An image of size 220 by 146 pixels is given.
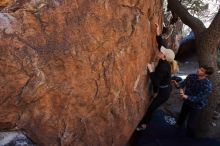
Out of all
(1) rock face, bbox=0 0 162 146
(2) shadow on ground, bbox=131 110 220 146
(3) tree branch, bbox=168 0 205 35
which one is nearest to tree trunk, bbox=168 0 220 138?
(3) tree branch, bbox=168 0 205 35

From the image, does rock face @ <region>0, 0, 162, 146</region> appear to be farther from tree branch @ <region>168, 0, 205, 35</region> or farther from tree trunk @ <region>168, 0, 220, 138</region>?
tree branch @ <region>168, 0, 205, 35</region>

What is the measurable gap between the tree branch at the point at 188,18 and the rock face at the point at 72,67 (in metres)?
1.91

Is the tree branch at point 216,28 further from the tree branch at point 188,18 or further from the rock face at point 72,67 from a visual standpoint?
the rock face at point 72,67

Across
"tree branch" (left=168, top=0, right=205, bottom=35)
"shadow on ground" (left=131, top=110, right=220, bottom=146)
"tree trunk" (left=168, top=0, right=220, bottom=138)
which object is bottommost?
"shadow on ground" (left=131, top=110, right=220, bottom=146)

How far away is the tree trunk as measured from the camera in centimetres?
740

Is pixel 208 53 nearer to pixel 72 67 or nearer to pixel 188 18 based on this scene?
pixel 188 18

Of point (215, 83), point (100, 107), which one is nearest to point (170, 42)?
point (215, 83)

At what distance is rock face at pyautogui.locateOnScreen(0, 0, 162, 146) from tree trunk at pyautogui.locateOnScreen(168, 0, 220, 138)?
1.80m

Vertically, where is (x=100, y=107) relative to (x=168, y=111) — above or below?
above

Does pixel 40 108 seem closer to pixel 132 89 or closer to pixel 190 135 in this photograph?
pixel 132 89

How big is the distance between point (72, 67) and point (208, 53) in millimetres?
3480

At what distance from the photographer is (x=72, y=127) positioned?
5.49 m

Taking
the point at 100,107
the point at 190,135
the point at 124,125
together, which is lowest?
the point at 190,135

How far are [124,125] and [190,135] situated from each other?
208cm
